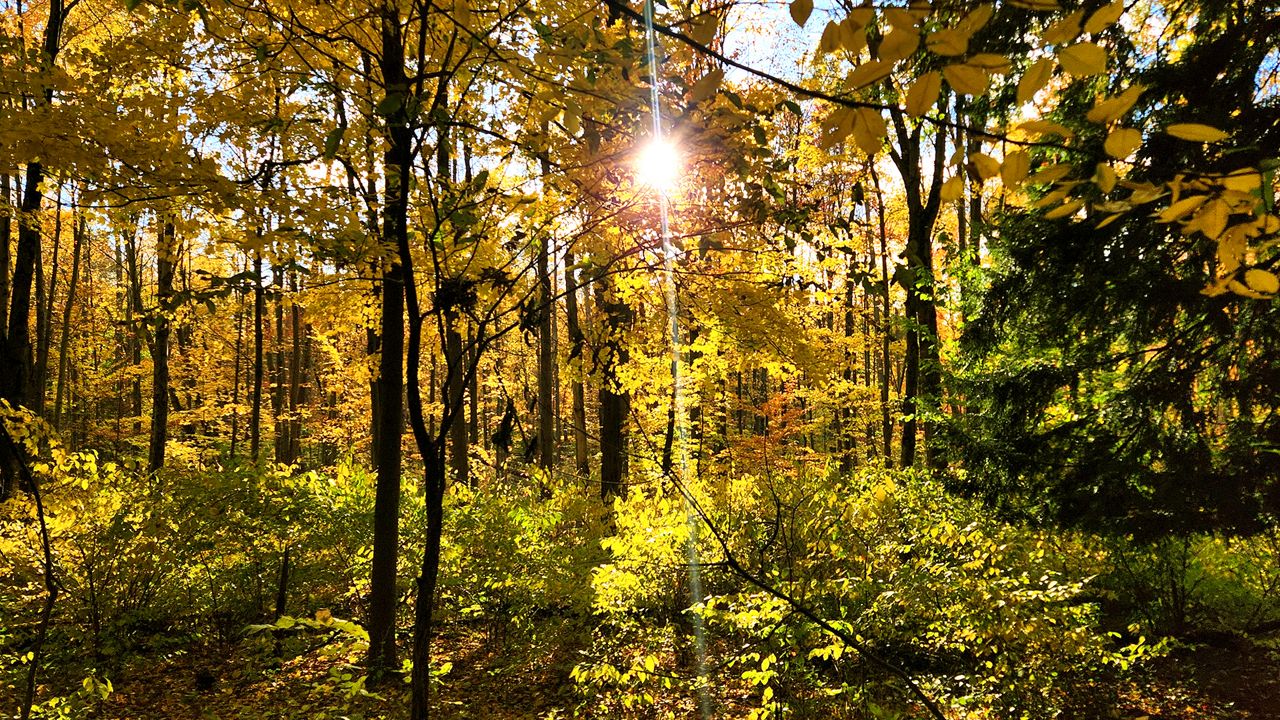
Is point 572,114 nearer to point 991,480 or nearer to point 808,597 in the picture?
point 808,597

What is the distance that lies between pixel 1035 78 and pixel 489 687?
6316 mm

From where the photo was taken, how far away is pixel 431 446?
198 cm

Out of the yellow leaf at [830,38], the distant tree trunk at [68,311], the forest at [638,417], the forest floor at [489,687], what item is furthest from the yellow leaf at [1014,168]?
the distant tree trunk at [68,311]

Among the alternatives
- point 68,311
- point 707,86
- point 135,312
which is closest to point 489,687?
point 135,312

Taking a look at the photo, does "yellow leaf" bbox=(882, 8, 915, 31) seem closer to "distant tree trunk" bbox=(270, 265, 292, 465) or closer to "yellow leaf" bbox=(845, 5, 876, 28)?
"yellow leaf" bbox=(845, 5, 876, 28)

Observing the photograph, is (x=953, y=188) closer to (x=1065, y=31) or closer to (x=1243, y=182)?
(x=1065, y=31)

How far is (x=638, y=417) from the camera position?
532 centimetres

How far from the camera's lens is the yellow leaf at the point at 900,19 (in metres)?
0.82

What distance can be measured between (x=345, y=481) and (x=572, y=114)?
6.66m

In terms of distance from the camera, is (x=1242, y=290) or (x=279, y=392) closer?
(x=1242, y=290)

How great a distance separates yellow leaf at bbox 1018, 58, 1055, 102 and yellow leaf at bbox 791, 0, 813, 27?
1.00 feet

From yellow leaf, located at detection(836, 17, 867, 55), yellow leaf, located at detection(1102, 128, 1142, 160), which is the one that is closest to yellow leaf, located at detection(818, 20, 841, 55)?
yellow leaf, located at detection(836, 17, 867, 55)

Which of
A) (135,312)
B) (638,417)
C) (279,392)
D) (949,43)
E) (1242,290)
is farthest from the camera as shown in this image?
(279,392)

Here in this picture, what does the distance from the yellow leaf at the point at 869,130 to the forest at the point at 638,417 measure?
632 millimetres
